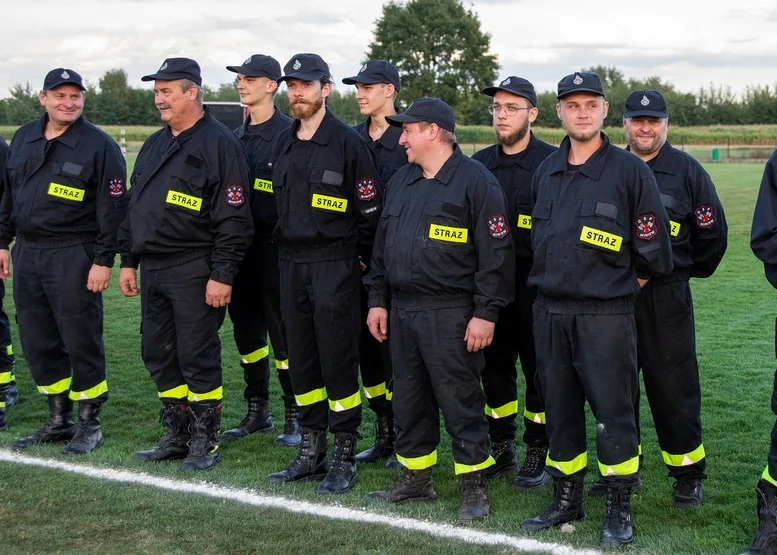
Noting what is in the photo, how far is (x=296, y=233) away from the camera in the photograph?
5.59 meters

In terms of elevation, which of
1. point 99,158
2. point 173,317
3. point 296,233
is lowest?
point 173,317

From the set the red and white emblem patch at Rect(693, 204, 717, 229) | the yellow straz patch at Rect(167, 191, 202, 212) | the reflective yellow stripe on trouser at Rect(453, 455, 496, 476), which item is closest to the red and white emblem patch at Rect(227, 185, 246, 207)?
the yellow straz patch at Rect(167, 191, 202, 212)

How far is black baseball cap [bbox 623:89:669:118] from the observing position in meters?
5.08

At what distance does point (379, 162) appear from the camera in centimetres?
623

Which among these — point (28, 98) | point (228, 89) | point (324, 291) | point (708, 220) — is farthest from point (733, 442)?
point (228, 89)

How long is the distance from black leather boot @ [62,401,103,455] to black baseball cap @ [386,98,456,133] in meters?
2.99

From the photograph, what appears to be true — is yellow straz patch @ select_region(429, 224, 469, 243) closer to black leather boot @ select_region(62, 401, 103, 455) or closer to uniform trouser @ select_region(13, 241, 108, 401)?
uniform trouser @ select_region(13, 241, 108, 401)

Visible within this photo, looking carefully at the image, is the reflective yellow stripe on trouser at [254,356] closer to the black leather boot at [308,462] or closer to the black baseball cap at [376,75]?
the black leather boot at [308,462]

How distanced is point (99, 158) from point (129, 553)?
2.90 meters

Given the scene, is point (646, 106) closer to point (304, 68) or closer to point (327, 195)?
point (327, 195)

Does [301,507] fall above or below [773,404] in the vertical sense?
below

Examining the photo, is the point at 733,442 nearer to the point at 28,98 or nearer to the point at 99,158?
the point at 99,158

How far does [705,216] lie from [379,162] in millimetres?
2141

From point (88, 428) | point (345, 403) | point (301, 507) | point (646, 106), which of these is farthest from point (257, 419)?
point (646, 106)
